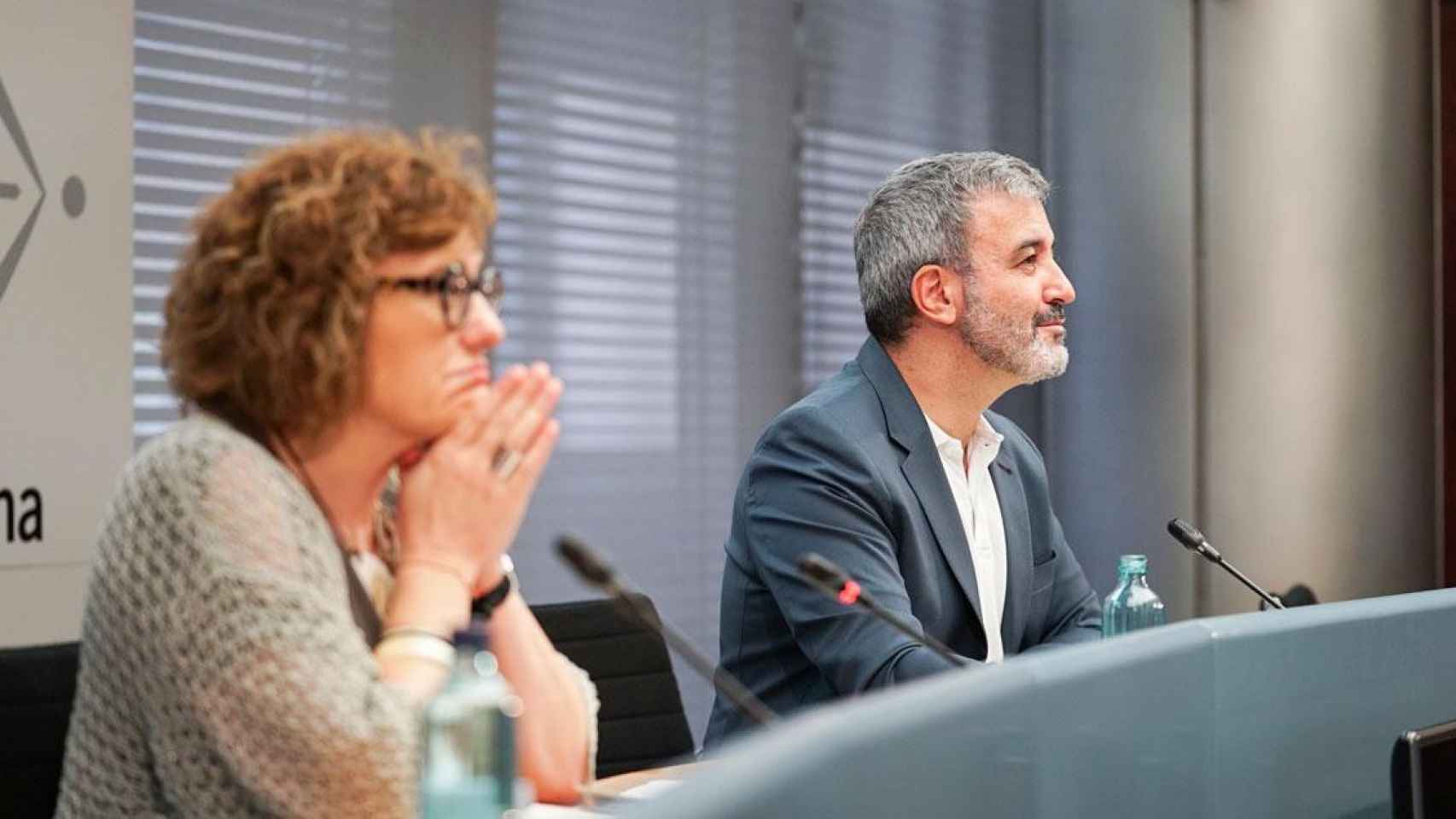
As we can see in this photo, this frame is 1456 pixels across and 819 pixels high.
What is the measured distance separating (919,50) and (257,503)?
376 centimetres

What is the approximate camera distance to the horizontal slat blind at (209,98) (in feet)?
10.6

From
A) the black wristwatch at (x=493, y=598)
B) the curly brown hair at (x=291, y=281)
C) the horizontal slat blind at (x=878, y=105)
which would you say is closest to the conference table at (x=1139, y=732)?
the black wristwatch at (x=493, y=598)

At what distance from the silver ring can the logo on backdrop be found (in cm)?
138

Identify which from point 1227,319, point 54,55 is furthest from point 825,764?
point 1227,319

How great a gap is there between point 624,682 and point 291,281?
1221 millimetres

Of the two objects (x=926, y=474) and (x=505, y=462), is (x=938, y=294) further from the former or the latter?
(x=505, y=462)

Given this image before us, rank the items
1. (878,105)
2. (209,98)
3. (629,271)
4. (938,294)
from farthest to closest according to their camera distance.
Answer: (878,105) < (629,271) < (209,98) < (938,294)

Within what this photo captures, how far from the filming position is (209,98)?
332cm

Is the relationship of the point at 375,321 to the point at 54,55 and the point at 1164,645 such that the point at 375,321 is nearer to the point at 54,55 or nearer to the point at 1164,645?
the point at 1164,645

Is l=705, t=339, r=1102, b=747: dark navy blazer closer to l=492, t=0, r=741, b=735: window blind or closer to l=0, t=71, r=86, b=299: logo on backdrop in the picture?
l=0, t=71, r=86, b=299: logo on backdrop

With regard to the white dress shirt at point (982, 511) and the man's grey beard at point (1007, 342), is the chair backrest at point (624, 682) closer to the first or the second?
the white dress shirt at point (982, 511)

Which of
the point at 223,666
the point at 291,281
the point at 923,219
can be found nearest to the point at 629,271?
the point at 923,219

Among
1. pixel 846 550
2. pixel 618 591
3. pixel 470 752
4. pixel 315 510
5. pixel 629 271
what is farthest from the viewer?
pixel 629 271

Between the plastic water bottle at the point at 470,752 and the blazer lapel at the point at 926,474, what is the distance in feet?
4.11
